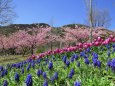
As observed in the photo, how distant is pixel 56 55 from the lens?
1545cm

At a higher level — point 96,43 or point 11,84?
point 96,43

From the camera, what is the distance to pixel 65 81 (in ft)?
21.8

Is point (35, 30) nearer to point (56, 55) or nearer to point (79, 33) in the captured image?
point (79, 33)

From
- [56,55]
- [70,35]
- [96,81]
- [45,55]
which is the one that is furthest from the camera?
[70,35]

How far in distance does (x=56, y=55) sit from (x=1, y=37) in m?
38.1

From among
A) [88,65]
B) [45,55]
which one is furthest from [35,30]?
[88,65]

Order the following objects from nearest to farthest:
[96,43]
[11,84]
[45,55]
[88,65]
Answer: [11,84], [88,65], [96,43], [45,55]

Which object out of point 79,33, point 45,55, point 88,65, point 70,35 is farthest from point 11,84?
point 70,35

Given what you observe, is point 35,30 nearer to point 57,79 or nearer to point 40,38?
point 40,38

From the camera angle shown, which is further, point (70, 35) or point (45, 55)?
point (70, 35)

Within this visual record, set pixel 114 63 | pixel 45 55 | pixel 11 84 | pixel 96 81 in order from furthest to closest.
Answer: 1. pixel 45 55
2. pixel 11 84
3. pixel 114 63
4. pixel 96 81

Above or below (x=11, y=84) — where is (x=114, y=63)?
above

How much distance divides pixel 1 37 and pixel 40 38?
Result: 41.5 feet

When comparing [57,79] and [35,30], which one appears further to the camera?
[35,30]
